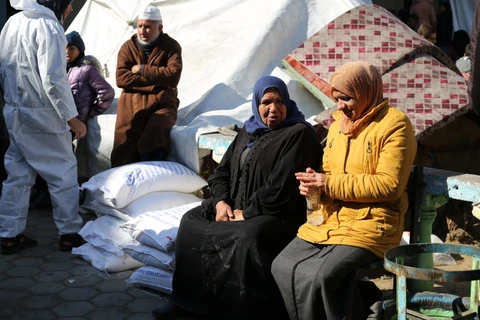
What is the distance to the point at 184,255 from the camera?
3.98 meters

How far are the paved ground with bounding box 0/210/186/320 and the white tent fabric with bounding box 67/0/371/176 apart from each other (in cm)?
127

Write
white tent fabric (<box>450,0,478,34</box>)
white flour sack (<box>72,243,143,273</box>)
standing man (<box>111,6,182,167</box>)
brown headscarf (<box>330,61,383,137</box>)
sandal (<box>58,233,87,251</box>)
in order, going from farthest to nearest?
white tent fabric (<box>450,0,478,34</box>), standing man (<box>111,6,182,167</box>), sandal (<box>58,233,87,251</box>), white flour sack (<box>72,243,143,273</box>), brown headscarf (<box>330,61,383,137</box>)

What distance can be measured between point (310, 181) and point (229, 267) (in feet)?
2.23

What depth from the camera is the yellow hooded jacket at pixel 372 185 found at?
3219 millimetres

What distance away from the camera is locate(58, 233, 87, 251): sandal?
16.8 ft

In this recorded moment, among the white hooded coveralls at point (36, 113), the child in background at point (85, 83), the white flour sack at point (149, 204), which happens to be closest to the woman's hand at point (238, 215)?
the white flour sack at point (149, 204)

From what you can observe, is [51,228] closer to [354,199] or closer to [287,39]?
[287,39]

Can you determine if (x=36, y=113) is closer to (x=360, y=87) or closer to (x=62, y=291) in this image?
(x=62, y=291)

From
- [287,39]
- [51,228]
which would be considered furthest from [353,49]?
[51,228]

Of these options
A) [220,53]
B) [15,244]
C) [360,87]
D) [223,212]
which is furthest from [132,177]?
[360,87]

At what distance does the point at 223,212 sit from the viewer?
13.1 ft

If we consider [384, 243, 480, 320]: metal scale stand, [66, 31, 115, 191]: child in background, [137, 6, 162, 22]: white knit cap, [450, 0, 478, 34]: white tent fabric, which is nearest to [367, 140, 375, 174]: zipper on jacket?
[384, 243, 480, 320]: metal scale stand

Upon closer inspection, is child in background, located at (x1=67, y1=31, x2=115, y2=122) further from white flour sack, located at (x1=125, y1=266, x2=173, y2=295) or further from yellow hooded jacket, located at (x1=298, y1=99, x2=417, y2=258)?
yellow hooded jacket, located at (x1=298, y1=99, x2=417, y2=258)

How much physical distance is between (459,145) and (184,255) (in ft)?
7.94
